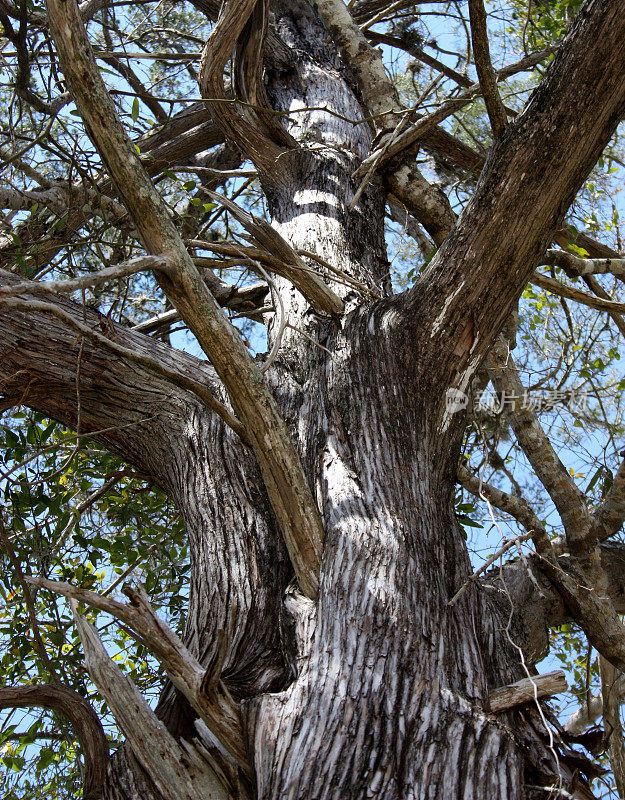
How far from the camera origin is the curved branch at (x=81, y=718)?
5.63 ft

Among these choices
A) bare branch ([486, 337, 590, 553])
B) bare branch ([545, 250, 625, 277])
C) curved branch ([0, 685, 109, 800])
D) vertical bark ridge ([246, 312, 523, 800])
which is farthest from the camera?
bare branch ([545, 250, 625, 277])

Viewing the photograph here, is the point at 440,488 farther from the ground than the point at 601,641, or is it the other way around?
the point at 440,488

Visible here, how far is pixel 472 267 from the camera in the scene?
2.02m

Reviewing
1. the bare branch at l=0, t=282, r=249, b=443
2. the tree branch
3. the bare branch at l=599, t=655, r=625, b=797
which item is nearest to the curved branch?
the bare branch at l=0, t=282, r=249, b=443

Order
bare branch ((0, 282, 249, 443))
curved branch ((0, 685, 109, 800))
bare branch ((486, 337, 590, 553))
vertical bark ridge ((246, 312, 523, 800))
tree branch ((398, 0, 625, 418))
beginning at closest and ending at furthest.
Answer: vertical bark ridge ((246, 312, 523, 800)), bare branch ((0, 282, 249, 443)), curved branch ((0, 685, 109, 800)), tree branch ((398, 0, 625, 418)), bare branch ((486, 337, 590, 553))

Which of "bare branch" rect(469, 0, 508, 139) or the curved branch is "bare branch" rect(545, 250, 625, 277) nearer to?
"bare branch" rect(469, 0, 508, 139)

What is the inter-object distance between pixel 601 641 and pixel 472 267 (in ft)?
4.49

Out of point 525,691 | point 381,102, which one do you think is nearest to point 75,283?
point 525,691

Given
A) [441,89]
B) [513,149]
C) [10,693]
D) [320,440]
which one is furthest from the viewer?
[441,89]

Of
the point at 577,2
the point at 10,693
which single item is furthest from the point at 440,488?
the point at 577,2

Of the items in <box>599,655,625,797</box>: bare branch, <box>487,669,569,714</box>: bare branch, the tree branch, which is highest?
the tree branch

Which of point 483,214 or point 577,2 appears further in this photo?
point 577,2

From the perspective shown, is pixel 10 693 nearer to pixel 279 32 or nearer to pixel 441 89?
pixel 279 32

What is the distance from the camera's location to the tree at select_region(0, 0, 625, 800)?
59.4 inches
